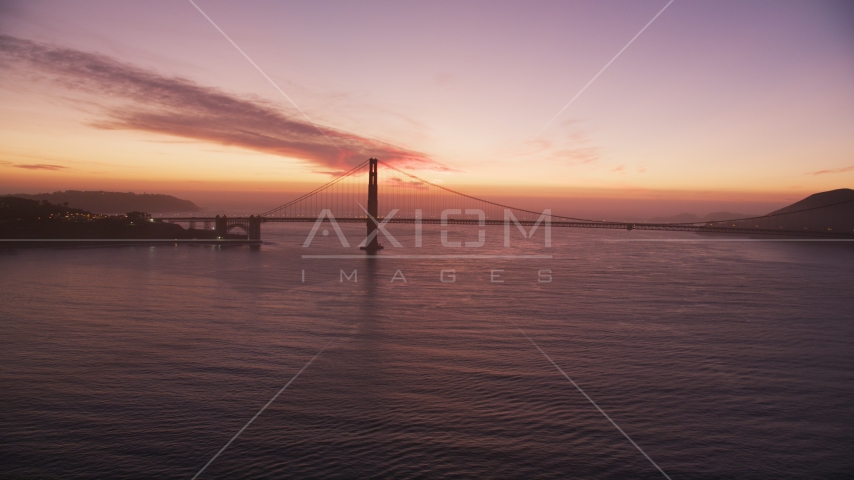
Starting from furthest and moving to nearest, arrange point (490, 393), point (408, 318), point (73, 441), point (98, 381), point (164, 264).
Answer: point (164, 264), point (408, 318), point (98, 381), point (490, 393), point (73, 441)

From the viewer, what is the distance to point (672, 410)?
10.3m

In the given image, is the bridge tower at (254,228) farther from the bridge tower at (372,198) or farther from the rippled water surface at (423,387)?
the rippled water surface at (423,387)

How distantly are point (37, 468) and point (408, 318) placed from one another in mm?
13584

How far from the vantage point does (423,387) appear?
37.4 feet

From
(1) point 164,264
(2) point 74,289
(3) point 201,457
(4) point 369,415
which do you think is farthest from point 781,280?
(1) point 164,264

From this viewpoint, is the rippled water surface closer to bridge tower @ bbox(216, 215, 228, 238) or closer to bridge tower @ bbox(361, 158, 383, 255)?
bridge tower @ bbox(361, 158, 383, 255)

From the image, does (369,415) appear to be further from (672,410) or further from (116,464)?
(672,410)

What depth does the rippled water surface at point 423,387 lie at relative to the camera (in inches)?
324

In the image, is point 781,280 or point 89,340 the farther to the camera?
point 781,280

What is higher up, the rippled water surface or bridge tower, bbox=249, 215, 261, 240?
bridge tower, bbox=249, 215, 261, 240

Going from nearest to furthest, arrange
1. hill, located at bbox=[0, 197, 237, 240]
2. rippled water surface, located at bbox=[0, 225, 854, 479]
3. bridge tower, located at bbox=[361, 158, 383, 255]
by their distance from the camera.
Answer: rippled water surface, located at bbox=[0, 225, 854, 479] < bridge tower, located at bbox=[361, 158, 383, 255] < hill, located at bbox=[0, 197, 237, 240]

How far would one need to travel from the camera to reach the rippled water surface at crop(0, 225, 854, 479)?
823cm

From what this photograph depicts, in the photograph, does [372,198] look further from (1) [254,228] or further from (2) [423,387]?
(2) [423,387]

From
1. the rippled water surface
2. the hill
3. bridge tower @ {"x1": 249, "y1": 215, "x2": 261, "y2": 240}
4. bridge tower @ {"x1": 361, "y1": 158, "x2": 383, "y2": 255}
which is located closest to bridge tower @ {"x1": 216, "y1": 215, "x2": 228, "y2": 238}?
the hill
